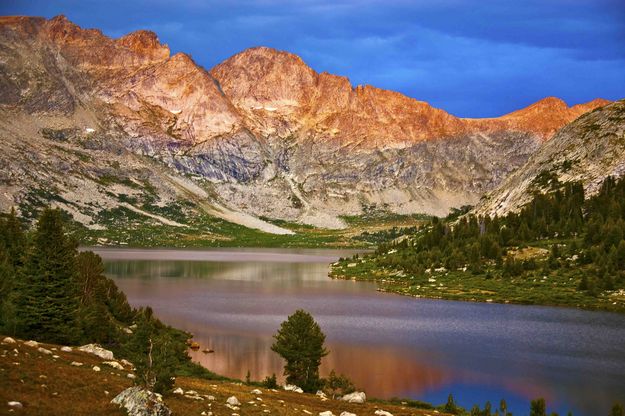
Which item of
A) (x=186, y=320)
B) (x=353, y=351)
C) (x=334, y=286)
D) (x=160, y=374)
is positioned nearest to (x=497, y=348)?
(x=353, y=351)

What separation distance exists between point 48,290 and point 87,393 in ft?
65.2

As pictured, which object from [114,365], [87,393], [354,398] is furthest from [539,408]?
[87,393]

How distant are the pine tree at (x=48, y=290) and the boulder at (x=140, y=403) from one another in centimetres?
1995

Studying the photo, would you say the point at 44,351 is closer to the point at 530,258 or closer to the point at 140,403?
the point at 140,403

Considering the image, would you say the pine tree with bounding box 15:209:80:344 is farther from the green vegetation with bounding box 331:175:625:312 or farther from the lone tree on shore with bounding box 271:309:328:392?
the green vegetation with bounding box 331:175:625:312

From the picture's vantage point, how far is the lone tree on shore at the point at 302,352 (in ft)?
148

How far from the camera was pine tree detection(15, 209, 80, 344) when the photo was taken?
43344mm

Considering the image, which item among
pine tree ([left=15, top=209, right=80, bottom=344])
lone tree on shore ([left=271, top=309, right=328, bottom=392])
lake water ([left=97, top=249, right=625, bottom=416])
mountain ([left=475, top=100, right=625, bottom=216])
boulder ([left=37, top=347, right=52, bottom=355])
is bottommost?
lake water ([left=97, top=249, right=625, bottom=416])

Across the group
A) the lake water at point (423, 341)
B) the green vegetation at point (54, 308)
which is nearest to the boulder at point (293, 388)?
the lake water at point (423, 341)

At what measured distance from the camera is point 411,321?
8219cm

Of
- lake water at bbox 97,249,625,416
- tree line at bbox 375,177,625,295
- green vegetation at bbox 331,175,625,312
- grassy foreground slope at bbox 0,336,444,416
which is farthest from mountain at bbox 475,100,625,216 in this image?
grassy foreground slope at bbox 0,336,444,416

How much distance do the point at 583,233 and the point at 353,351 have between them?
82285 millimetres

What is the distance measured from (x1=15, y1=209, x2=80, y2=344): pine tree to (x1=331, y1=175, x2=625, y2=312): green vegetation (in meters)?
74.7

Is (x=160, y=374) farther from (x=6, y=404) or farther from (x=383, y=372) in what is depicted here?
(x=383, y=372)
